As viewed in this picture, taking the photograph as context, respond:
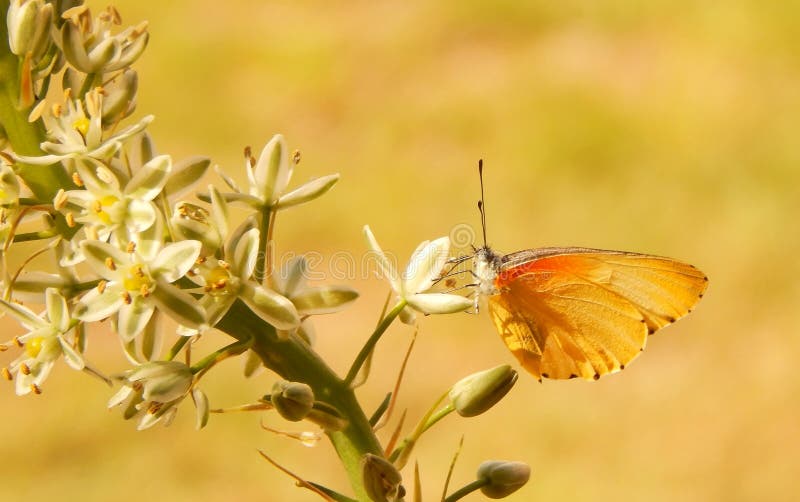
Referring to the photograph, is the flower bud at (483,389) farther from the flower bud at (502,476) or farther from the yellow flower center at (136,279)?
the yellow flower center at (136,279)

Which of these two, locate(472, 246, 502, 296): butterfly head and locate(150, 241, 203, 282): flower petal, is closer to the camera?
locate(150, 241, 203, 282): flower petal

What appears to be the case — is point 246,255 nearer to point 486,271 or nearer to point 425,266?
Result: point 425,266

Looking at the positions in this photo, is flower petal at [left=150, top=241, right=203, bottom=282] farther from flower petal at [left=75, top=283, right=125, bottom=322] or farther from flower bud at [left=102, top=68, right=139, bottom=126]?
flower bud at [left=102, top=68, right=139, bottom=126]

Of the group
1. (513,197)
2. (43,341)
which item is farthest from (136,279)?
(513,197)

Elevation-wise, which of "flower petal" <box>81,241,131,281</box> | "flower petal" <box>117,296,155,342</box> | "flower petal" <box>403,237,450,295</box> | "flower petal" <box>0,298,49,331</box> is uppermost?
"flower petal" <box>403,237,450,295</box>

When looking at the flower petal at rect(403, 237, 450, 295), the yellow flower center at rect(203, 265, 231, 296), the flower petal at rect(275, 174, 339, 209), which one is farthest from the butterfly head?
the yellow flower center at rect(203, 265, 231, 296)

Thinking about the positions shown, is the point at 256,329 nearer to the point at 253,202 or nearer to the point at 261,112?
the point at 253,202

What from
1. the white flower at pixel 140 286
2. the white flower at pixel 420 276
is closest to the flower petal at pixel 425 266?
the white flower at pixel 420 276
